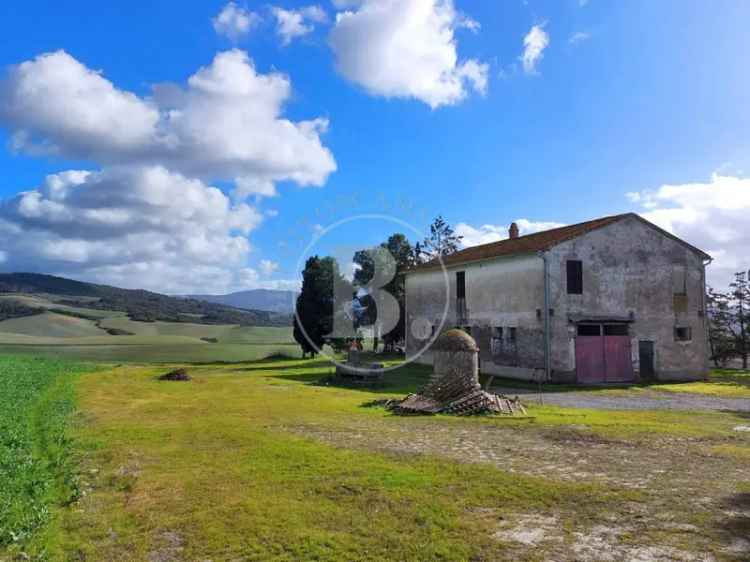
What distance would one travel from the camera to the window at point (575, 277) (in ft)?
89.5

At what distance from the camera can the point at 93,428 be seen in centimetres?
1437

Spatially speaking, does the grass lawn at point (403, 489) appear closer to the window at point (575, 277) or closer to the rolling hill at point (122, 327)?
the window at point (575, 277)

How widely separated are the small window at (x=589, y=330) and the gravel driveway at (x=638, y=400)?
151 inches

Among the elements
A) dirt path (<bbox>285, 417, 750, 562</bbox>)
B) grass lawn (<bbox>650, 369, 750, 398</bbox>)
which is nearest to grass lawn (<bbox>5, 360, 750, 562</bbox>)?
dirt path (<bbox>285, 417, 750, 562</bbox>)

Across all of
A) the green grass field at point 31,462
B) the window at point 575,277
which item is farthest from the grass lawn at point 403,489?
the window at point 575,277

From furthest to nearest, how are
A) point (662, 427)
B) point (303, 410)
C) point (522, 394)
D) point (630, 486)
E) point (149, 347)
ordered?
1. point (149, 347)
2. point (522, 394)
3. point (303, 410)
4. point (662, 427)
5. point (630, 486)

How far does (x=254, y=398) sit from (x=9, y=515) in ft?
44.5

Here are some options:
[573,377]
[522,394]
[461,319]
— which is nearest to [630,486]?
[522,394]

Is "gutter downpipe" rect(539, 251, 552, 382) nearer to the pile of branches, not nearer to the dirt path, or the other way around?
the pile of branches

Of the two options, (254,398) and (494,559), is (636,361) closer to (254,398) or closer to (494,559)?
(254,398)

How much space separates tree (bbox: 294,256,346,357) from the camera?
46.1 metres

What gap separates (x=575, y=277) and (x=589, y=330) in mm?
2756

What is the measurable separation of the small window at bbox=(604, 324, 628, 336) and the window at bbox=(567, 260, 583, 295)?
2.45m

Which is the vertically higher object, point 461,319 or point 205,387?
point 461,319
